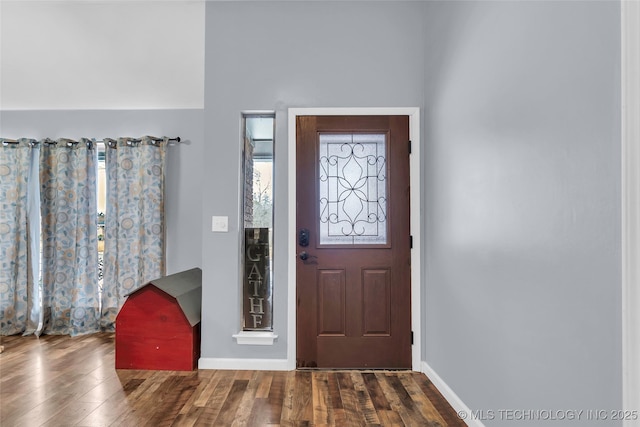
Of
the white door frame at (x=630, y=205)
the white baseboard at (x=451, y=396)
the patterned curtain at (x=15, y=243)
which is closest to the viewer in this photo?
the white door frame at (x=630, y=205)

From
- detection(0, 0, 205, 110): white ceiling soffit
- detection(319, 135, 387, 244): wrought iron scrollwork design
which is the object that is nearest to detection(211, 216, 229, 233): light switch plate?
detection(319, 135, 387, 244): wrought iron scrollwork design

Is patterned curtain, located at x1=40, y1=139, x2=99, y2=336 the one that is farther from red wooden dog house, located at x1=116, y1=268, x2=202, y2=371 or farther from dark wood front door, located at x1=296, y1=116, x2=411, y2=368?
dark wood front door, located at x1=296, y1=116, x2=411, y2=368

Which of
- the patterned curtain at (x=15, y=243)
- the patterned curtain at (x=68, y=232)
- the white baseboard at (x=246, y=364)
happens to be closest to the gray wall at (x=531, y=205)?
the white baseboard at (x=246, y=364)

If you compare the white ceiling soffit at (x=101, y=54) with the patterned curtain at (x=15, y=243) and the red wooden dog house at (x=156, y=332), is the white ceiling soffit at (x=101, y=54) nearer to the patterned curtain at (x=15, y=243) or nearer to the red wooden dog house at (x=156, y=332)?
the patterned curtain at (x=15, y=243)

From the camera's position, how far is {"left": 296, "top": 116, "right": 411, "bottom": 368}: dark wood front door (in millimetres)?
2816

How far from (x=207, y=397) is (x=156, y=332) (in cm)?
75

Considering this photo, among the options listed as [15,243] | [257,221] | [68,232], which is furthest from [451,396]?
[15,243]

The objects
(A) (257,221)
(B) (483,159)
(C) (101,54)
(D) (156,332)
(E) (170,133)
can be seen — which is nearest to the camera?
(B) (483,159)

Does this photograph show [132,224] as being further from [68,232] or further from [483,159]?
[483,159]

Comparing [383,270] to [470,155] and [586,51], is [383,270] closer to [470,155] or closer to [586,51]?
[470,155]

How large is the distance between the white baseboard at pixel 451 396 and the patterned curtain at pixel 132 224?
2880 mm

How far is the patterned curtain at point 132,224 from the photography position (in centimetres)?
391

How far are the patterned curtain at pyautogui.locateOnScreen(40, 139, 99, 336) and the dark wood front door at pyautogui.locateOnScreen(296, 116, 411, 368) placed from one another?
8.48ft

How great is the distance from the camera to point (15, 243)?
3891mm
